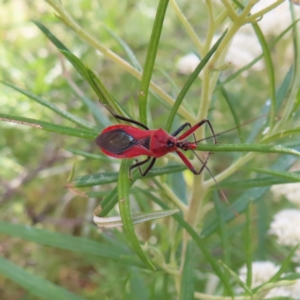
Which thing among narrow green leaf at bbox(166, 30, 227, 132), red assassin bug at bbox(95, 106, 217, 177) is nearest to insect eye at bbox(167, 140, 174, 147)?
red assassin bug at bbox(95, 106, 217, 177)

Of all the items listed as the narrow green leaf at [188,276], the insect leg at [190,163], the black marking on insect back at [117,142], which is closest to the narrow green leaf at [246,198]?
the narrow green leaf at [188,276]

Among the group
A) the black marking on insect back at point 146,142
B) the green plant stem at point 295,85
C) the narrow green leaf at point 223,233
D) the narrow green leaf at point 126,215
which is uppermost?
the green plant stem at point 295,85

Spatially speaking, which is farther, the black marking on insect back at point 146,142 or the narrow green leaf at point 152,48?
the black marking on insect back at point 146,142

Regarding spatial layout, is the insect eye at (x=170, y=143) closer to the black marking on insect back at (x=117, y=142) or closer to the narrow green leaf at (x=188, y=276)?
the black marking on insect back at (x=117, y=142)

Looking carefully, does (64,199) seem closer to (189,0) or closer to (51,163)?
(51,163)

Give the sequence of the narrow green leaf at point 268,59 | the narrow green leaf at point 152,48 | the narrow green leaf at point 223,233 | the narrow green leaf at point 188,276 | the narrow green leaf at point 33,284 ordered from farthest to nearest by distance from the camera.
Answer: the narrow green leaf at point 33,284
the narrow green leaf at point 223,233
the narrow green leaf at point 188,276
the narrow green leaf at point 268,59
the narrow green leaf at point 152,48

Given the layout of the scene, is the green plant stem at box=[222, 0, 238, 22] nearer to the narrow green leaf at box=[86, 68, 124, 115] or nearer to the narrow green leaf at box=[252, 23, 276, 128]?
the narrow green leaf at box=[252, 23, 276, 128]

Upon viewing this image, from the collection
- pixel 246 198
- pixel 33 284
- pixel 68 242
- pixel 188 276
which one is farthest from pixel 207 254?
pixel 33 284
